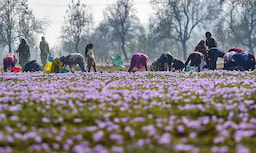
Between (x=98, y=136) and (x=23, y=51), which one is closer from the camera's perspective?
(x=98, y=136)

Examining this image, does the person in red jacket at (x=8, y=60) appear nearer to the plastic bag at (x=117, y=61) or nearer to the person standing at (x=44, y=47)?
the person standing at (x=44, y=47)

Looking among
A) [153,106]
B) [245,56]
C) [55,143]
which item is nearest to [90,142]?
[55,143]

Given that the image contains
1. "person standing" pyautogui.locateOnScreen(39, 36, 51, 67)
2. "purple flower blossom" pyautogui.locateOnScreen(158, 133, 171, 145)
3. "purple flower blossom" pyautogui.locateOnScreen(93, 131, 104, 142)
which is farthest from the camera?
"person standing" pyautogui.locateOnScreen(39, 36, 51, 67)

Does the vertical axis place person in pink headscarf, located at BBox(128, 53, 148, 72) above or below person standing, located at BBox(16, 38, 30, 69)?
below

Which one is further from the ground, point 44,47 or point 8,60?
point 44,47

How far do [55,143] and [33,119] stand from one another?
1341 mm

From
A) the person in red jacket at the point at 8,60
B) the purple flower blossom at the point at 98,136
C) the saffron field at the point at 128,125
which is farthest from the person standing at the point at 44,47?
the purple flower blossom at the point at 98,136

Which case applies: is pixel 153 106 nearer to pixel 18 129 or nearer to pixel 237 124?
pixel 237 124

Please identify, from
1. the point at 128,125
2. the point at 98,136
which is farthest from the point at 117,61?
the point at 98,136

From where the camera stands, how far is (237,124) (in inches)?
203

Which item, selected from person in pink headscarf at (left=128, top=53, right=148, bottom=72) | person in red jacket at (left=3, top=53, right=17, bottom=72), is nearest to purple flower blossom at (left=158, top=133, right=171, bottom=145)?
person in pink headscarf at (left=128, top=53, right=148, bottom=72)

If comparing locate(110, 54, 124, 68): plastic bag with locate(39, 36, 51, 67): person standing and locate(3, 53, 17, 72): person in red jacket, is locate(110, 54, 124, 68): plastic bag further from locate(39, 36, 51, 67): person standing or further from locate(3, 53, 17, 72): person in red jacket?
locate(3, 53, 17, 72): person in red jacket

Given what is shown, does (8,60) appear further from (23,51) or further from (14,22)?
(14,22)

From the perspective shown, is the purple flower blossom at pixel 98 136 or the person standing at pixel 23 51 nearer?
the purple flower blossom at pixel 98 136
